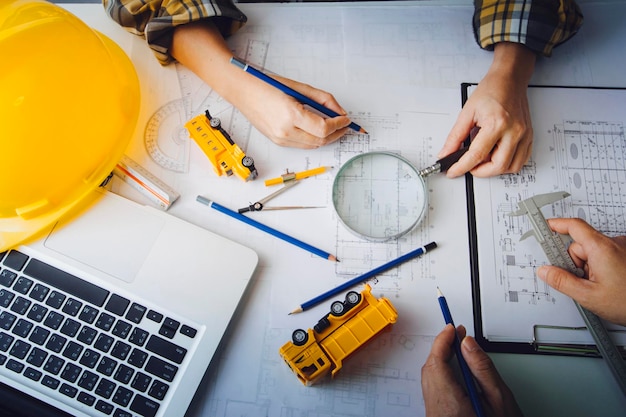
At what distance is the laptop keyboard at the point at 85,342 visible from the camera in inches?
39.2

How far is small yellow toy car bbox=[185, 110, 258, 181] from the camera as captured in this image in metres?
1.23

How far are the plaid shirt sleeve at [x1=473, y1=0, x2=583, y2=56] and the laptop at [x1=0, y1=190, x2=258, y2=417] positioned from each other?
1063 mm

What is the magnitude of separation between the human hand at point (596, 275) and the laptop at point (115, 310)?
827mm

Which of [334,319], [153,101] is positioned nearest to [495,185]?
[334,319]

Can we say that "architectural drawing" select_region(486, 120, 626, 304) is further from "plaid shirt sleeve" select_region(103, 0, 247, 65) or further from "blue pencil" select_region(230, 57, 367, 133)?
"plaid shirt sleeve" select_region(103, 0, 247, 65)

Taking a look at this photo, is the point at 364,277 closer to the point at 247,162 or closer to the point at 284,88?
the point at 247,162

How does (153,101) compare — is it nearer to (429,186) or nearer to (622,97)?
(429,186)

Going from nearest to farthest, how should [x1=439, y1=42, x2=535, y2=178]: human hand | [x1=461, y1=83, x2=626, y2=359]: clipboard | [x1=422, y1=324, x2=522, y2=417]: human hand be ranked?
1. [x1=422, y1=324, x2=522, y2=417]: human hand
2. [x1=461, y1=83, x2=626, y2=359]: clipboard
3. [x1=439, y1=42, x2=535, y2=178]: human hand

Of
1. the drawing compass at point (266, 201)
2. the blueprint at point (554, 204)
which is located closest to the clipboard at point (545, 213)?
the blueprint at point (554, 204)

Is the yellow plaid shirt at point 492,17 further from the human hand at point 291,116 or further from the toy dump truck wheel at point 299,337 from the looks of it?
the toy dump truck wheel at point 299,337

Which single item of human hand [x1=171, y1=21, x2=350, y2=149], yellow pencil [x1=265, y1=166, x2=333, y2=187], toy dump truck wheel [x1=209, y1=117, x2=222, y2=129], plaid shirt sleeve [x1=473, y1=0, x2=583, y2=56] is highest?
plaid shirt sleeve [x1=473, y1=0, x2=583, y2=56]

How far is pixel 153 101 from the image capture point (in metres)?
1.35

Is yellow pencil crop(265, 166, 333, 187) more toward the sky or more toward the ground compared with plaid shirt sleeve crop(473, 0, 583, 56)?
more toward the ground

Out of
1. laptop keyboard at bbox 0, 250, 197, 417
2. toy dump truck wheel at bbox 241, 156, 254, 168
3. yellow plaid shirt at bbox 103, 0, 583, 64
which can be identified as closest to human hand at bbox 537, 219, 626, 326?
yellow plaid shirt at bbox 103, 0, 583, 64
